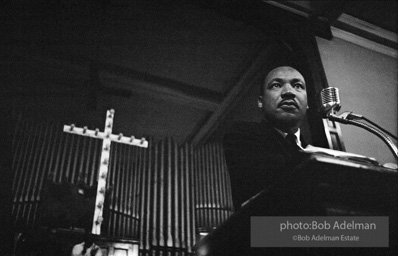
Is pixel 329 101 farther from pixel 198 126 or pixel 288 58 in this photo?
pixel 198 126

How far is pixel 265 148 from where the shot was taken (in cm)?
132

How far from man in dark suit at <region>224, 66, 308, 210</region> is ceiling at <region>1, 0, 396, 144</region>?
1.86 m

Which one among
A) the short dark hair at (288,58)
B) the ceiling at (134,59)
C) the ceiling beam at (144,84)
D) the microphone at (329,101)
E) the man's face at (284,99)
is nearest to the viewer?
the microphone at (329,101)

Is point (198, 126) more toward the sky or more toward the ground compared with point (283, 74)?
more toward the sky

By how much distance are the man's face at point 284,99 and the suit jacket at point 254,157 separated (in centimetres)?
42

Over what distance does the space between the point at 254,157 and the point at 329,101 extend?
612 millimetres

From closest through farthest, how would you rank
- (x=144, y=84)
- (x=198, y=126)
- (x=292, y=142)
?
(x=292, y=142)
(x=144, y=84)
(x=198, y=126)

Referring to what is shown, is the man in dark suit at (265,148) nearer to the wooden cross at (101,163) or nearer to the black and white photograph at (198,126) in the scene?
the black and white photograph at (198,126)

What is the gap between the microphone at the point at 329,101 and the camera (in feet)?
5.34

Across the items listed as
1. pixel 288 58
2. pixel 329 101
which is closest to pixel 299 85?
pixel 329 101

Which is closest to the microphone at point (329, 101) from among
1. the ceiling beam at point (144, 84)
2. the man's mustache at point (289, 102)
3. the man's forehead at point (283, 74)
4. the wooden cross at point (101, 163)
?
the man's mustache at point (289, 102)

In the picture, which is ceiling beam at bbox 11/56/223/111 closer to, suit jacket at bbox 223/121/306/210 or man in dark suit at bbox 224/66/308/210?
man in dark suit at bbox 224/66/308/210

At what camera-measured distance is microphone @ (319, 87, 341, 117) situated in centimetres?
163

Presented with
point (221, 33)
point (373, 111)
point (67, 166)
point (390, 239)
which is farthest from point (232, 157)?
point (67, 166)
